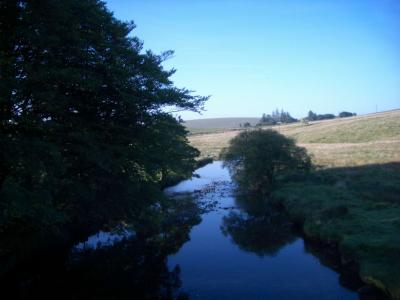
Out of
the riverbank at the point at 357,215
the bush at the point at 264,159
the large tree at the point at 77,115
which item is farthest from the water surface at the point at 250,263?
the bush at the point at 264,159

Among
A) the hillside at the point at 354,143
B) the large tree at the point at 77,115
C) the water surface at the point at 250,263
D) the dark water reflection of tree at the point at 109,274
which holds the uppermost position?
the large tree at the point at 77,115

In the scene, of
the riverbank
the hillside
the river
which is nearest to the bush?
the riverbank

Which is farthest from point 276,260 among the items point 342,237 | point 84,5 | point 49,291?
point 84,5

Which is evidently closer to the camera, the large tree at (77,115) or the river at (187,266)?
the large tree at (77,115)

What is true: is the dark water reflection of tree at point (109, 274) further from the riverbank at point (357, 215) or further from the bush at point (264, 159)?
the bush at point (264, 159)

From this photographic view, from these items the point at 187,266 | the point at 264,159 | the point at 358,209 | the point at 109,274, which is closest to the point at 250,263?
the point at 187,266

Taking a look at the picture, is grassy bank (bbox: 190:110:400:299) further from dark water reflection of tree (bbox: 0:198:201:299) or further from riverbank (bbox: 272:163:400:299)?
dark water reflection of tree (bbox: 0:198:201:299)

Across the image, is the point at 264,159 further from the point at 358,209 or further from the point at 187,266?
the point at 187,266

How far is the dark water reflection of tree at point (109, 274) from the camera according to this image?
18.1 metres

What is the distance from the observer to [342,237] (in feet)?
73.2

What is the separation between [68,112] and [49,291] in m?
9.63

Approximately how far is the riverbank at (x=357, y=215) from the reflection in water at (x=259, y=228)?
A: 1385 millimetres

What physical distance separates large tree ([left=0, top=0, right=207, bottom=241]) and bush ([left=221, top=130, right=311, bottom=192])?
25.9 metres

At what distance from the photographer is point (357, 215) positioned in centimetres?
2541
